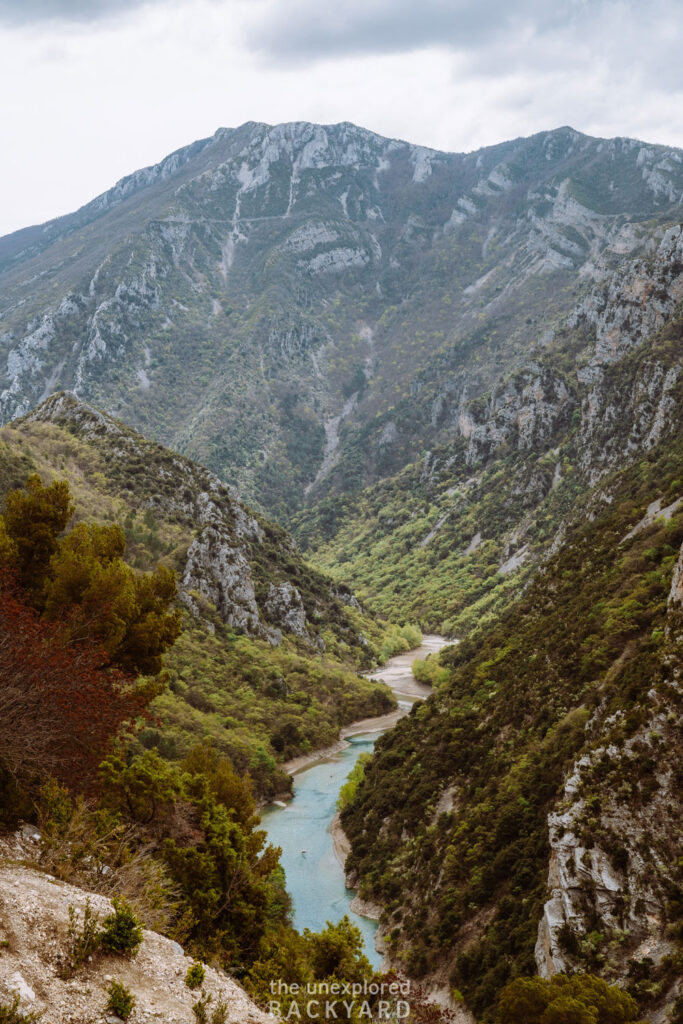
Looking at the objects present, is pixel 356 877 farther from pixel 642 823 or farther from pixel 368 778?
pixel 642 823

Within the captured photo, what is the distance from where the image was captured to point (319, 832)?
5694 centimetres

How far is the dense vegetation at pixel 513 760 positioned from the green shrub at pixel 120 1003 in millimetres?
15538

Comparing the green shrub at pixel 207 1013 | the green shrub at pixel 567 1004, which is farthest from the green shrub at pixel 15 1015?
the green shrub at pixel 567 1004

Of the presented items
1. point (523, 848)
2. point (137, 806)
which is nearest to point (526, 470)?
point (523, 848)

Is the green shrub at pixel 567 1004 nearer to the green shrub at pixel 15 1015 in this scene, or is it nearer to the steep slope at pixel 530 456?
the green shrub at pixel 15 1015

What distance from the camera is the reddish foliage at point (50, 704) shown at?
1698cm

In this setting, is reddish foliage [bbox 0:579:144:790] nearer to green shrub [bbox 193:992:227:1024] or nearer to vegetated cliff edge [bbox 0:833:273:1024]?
vegetated cliff edge [bbox 0:833:273:1024]

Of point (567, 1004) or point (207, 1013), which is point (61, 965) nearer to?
point (207, 1013)

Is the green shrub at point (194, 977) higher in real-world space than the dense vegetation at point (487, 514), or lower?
higher

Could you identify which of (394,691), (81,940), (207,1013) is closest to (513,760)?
(207,1013)

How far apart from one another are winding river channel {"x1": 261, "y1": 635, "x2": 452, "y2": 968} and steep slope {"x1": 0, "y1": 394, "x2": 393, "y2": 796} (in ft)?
6.33

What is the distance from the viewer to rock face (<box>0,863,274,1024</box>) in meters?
12.5

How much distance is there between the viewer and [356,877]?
47156mm

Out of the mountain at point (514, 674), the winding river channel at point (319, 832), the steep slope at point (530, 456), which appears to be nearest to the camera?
the mountain at point (514, 674)
